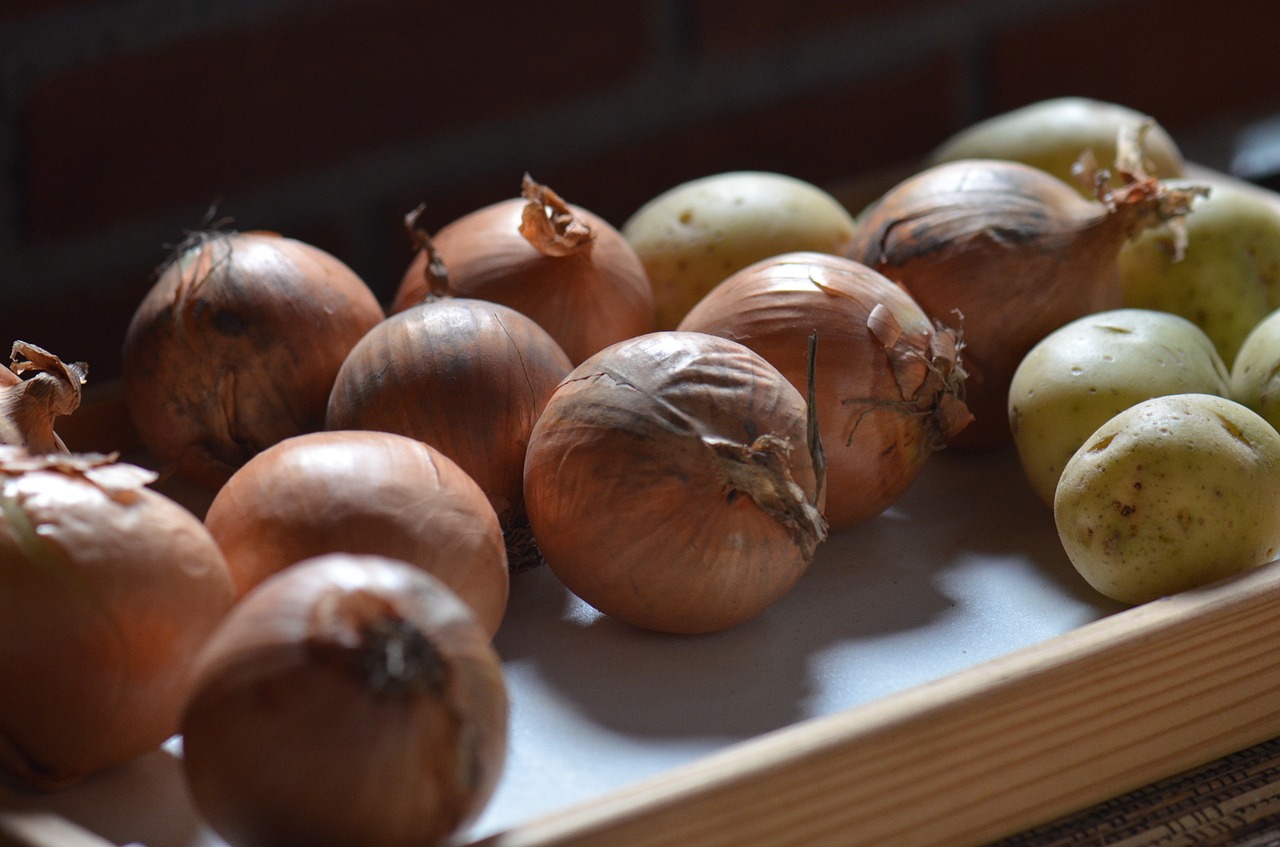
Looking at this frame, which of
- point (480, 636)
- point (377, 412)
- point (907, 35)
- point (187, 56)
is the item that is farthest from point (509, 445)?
point (907, 35)

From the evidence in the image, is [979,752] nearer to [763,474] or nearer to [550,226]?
[763,474]

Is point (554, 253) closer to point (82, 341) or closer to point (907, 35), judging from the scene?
point (82, 341)

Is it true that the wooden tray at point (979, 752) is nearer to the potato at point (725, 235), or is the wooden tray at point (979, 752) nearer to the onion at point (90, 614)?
the onion at point (90, 614)

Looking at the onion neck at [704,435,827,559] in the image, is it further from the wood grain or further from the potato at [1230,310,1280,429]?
the potato at [1230,310,1280,429]

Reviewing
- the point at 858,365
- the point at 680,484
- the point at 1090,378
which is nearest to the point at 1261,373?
the point at 1090,378

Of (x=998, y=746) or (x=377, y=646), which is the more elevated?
(x=377, y=646)

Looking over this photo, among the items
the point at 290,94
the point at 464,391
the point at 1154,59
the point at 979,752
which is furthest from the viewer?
the point at 1154,59
